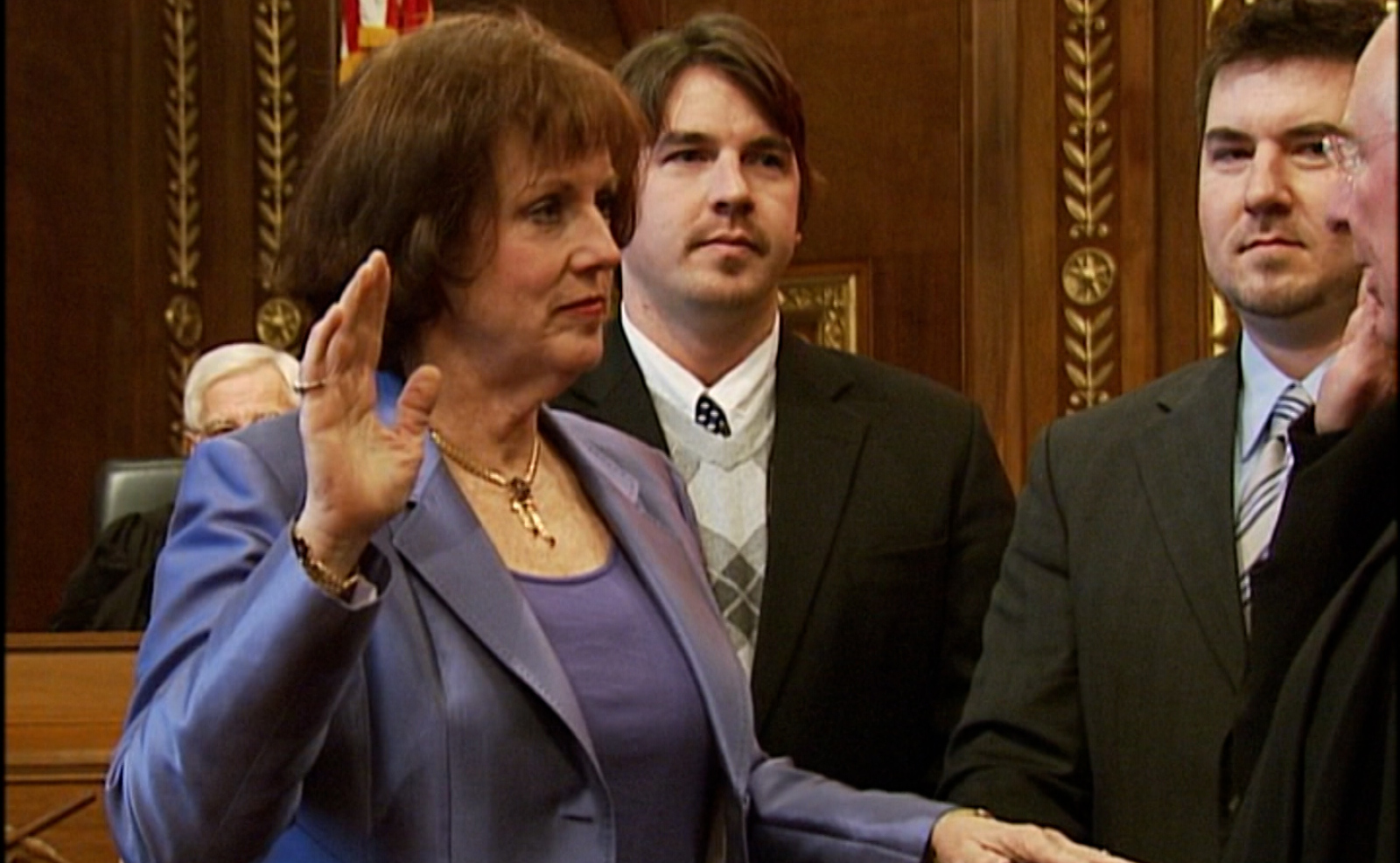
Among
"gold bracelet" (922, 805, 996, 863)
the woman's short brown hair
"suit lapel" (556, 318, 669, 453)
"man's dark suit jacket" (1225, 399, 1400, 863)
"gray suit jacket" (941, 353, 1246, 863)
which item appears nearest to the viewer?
"man's dark suit jacket" (1225, 399, 1400, 863)

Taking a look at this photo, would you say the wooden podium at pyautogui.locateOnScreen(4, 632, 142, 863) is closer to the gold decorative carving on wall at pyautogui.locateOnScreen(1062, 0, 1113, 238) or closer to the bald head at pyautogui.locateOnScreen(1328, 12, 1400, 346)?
the gold decorative carving on wall at pyautogui.locateOnScreen(1062, 0, 1113, 238)

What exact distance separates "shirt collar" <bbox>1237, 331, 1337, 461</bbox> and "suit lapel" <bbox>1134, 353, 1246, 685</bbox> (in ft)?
0.05

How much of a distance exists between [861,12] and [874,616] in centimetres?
287

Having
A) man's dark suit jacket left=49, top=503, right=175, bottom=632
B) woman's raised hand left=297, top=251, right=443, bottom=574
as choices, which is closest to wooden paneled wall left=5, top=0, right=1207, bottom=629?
man's dark suit jacket left=49, top=503, right=175, bottom=632

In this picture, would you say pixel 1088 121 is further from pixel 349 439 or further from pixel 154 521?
pixel 349 439

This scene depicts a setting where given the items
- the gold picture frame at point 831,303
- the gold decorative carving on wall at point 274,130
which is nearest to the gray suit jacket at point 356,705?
the gold picture frame at point 831,303

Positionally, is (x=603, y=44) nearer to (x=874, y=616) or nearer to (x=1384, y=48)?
(x=874, y=616)

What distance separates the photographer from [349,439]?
1.55 m

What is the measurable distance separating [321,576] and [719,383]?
1.31m

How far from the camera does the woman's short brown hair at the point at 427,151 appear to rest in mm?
1897

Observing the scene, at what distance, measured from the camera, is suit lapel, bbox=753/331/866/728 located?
8.64 feet

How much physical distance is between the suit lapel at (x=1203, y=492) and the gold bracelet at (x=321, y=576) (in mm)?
1176

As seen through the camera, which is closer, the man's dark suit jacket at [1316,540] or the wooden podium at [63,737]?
the man's dark suit jacket at [1316,540]

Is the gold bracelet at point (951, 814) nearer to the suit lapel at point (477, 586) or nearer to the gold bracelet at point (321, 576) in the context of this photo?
the suit lapel at point (477, 586)
